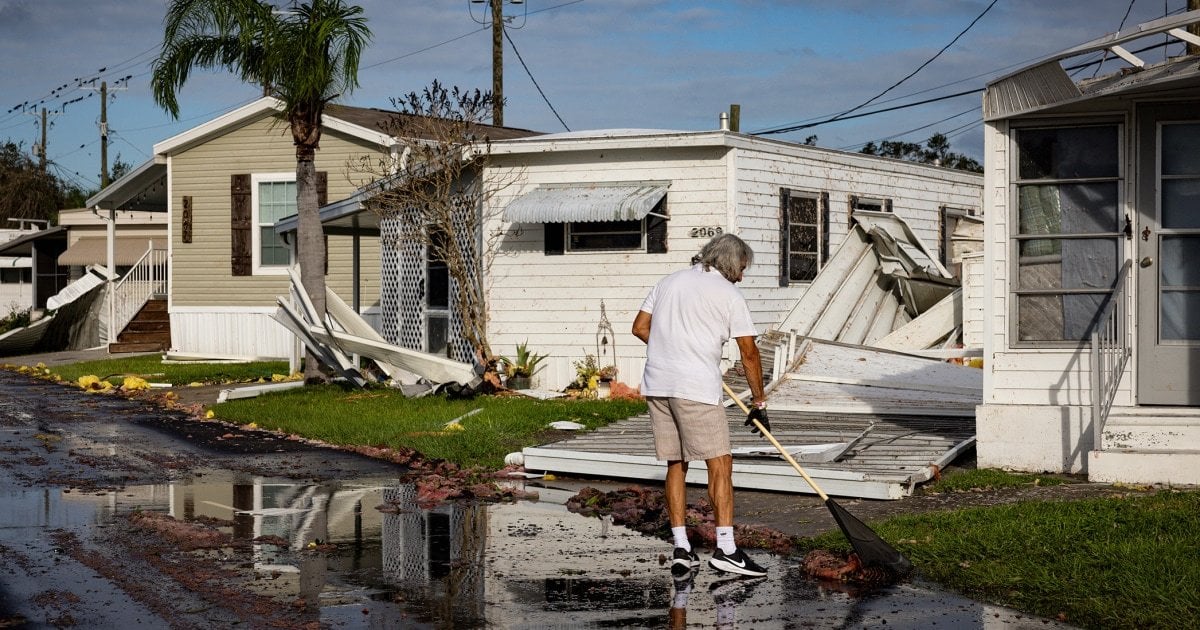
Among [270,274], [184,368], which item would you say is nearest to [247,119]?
[270,274]

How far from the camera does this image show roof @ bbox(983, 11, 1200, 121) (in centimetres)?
877

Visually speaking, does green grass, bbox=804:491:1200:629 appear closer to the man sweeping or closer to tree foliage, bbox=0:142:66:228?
the man sweeping

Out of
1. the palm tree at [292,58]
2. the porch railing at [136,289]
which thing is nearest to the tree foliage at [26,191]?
the porch railing at [136,289]

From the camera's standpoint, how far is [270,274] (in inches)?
1014

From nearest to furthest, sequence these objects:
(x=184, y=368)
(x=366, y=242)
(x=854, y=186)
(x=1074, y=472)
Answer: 1. (x=1074, y=472)
2. (x=854, y=186)
3. (x=184, y=368)
4. (x=366, y=242)

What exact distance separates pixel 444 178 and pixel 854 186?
19.3 ft

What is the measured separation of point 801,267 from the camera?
58.7 feet

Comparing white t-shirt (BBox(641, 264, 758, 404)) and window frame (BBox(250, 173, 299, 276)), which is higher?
window frame (BBox(250, 173, 299, 276))

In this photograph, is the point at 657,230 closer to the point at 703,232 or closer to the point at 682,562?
the point at 703,232

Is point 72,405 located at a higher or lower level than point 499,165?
lower

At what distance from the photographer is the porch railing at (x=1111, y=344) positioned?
30.8ft

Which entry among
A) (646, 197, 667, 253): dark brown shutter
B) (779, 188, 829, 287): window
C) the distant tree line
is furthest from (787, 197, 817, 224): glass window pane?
the distant tree line

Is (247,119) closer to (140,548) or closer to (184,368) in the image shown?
(184,368)

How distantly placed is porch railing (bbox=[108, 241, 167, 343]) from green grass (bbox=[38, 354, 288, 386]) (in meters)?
3.15
